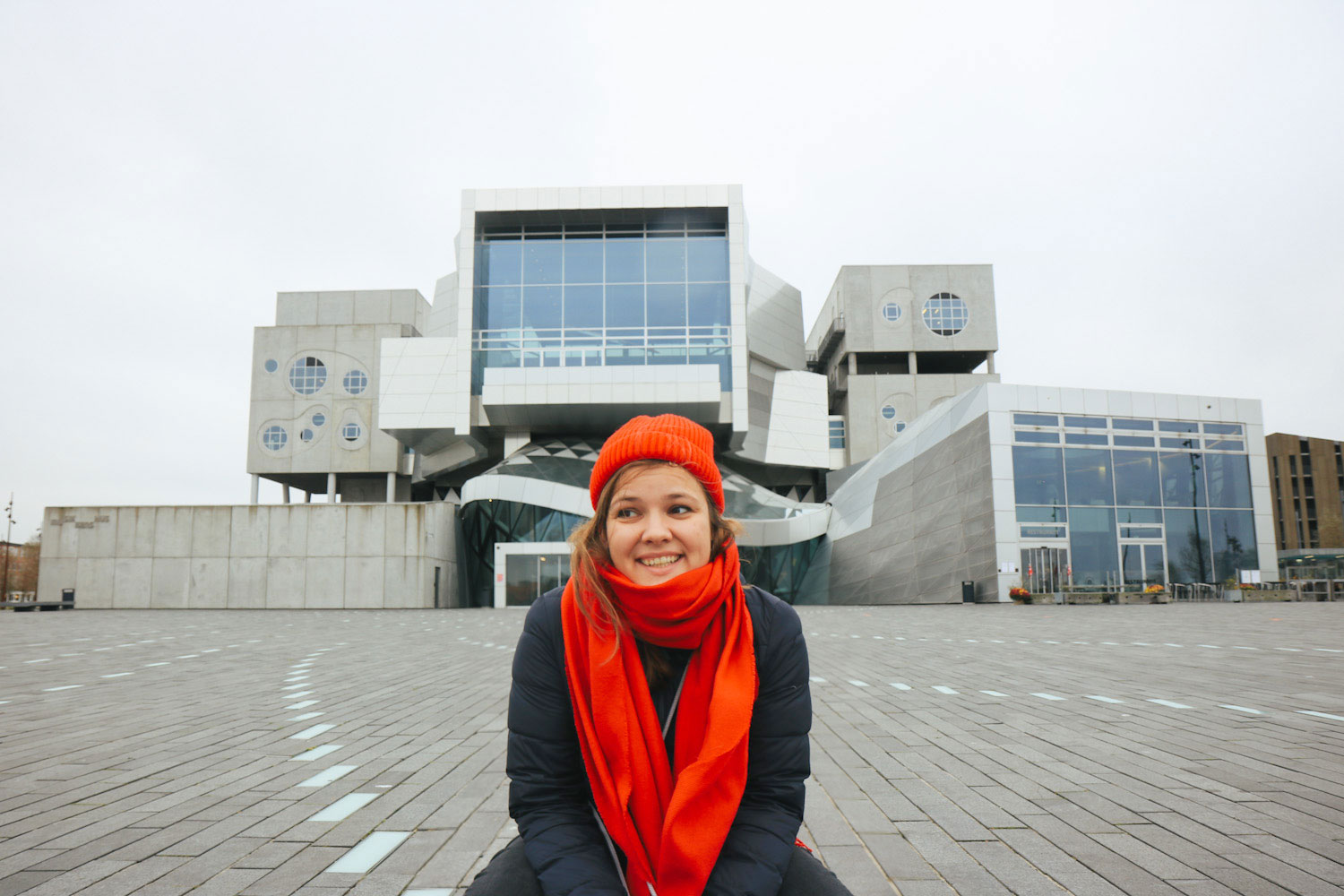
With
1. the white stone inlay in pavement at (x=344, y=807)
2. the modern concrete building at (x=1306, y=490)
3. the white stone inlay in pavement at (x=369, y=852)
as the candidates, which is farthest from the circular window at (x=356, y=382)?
the modern concrete building at (x=1306, y=490)

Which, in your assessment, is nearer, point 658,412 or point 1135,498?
point 1135,498

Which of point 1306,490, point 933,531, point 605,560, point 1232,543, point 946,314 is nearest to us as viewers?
point 605,560

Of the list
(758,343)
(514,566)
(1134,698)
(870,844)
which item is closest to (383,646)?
(1134,698)

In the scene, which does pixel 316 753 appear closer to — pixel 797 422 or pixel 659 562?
pixel 659 562

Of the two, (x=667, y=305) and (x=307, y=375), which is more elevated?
(x=667, y=305)

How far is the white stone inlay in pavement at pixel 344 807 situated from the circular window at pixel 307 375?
47287 millimetres

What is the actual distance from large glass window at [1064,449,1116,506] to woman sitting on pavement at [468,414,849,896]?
27050 millimetres

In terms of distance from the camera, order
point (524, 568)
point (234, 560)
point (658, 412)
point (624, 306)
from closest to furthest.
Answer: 1. point (234, 560)
2. point (524, 568)
3. point (624, 306)
4. point (658, 412)

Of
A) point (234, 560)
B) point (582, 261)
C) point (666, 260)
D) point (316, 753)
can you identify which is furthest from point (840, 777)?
point (582, 261)

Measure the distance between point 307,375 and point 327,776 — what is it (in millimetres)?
47349

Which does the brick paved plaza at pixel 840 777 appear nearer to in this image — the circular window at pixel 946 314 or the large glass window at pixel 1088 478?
the large glass window at pixel 1088 478

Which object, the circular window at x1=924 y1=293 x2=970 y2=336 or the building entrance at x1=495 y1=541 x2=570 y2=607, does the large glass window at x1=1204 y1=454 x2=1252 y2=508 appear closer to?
the building entrance at x1=495 y1=541 x2=570 y2=607

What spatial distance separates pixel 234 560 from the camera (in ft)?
98.4

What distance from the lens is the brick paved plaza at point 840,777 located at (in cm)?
296
